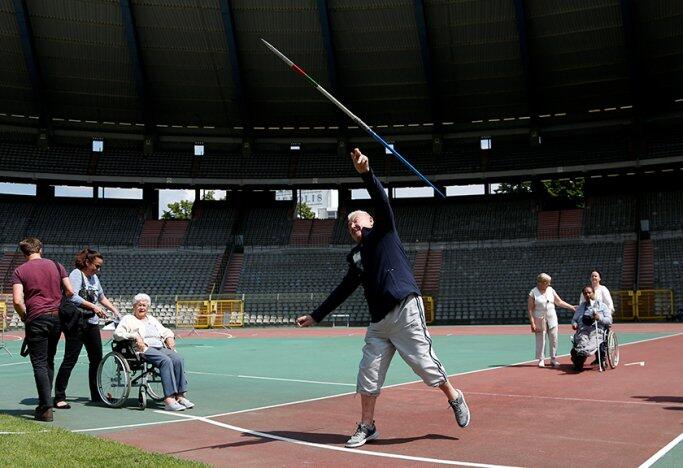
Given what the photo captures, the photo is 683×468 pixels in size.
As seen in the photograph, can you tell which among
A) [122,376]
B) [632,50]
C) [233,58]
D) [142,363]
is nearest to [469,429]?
[142,363]

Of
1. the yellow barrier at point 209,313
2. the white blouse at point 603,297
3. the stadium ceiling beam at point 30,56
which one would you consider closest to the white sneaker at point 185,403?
the white blouse at point 603,297

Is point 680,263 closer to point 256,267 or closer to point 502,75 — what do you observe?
point 502,75

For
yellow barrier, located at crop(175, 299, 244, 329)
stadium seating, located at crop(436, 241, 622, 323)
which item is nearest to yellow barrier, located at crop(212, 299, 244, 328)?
yellow barrier, located at crop(175, 299, 244, 329)

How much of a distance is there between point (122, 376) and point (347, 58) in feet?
106

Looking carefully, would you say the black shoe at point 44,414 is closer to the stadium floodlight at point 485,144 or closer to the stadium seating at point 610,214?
the stadium seating at point 610,214

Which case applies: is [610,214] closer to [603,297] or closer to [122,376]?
[603,297]

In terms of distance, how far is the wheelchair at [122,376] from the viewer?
9.16 m

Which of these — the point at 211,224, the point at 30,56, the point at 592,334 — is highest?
the point at 30,56

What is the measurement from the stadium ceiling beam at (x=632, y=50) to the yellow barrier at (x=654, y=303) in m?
11.4

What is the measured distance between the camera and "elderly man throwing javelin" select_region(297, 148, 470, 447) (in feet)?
22.0

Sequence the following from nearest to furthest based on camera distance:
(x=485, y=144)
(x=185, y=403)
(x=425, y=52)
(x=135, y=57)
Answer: (x=185, y=403) → (x=425, y=52) → (x=135, y=57) → (x=485, y=144)

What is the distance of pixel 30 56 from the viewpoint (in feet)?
122

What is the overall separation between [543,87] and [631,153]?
6930mm

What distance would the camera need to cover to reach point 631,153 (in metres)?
41.4
